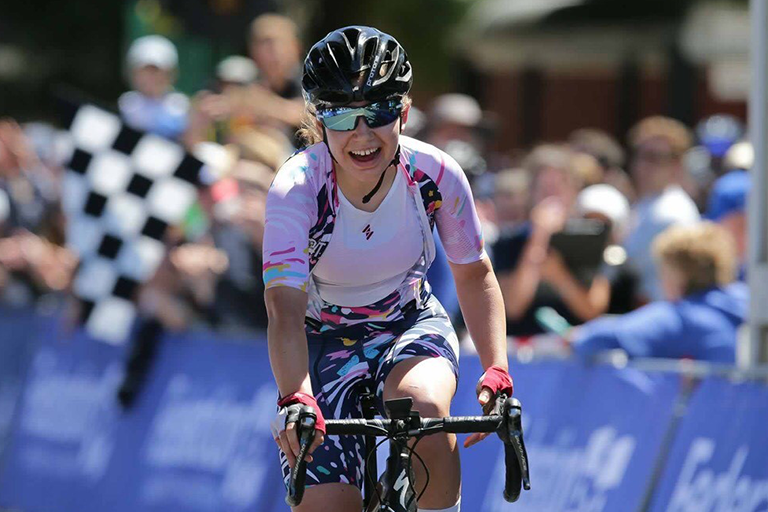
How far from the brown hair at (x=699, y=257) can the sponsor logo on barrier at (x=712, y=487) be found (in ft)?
3.44

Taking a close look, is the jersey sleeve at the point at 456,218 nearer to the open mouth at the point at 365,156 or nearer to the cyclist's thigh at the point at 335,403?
the open mouth at the point at 365,156

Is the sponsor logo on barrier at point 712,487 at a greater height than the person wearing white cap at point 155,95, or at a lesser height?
lesser

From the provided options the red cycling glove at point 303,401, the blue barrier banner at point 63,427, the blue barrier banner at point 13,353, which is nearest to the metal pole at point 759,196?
the red cycling glove at point 303,401

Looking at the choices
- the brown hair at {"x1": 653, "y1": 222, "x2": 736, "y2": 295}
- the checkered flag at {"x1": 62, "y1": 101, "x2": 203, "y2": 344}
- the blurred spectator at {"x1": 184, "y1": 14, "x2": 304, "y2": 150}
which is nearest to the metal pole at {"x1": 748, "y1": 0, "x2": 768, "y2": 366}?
the brown hair at {"x1": 653, "y1": 222, "x2": 736, "y2": 295}

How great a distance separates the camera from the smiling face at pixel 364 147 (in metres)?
4.78

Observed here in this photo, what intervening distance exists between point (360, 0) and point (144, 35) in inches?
299

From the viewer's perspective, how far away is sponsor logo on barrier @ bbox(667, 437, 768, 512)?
20.8ft

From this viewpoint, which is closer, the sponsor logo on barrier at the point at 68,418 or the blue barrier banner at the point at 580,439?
the blue barrier banner at the point at 580,439

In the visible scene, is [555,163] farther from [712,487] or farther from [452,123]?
[712,487]

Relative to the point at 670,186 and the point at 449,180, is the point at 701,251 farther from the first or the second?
the point at 449,180

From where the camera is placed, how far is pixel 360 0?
21672 mm

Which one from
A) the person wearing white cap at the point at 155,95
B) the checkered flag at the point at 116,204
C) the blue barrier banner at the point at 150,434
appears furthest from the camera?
the person wearing white cap at the point at 155,95

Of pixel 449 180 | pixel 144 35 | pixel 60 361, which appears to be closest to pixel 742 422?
pixel 449 180

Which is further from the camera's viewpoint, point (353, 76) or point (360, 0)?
point (360, 0)
